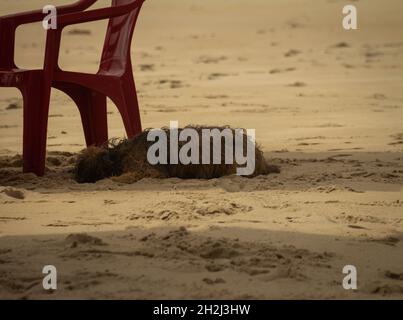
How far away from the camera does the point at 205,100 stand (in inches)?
413

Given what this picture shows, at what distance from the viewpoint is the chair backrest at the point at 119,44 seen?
6797mm

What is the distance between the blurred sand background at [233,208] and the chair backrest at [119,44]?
77 centimetres

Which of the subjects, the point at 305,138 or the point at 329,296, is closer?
the point at 329,296

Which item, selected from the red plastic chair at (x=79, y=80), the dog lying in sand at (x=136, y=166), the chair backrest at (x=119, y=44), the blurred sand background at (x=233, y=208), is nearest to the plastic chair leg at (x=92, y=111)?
the red plastic chair at (x=79, y=80)

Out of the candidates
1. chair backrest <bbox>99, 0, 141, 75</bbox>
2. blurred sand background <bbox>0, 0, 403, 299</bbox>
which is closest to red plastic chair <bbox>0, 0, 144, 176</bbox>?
chair backrest <bbox>99, 0, 141, 75</bbox>

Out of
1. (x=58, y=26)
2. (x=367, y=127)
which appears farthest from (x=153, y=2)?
(x=58, y=26)

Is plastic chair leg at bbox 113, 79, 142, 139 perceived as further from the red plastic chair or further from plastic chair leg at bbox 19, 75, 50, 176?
plastic chair leg at bbox 19, 75, 50, 176

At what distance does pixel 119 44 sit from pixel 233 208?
7.15 feet

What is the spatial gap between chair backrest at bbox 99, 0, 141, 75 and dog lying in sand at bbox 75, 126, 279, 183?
771mm

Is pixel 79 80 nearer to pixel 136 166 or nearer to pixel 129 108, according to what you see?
pixel 129 108

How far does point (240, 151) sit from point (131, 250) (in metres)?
1.85

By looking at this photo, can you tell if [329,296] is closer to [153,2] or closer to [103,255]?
[103,255]

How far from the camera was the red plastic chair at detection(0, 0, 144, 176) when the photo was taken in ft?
20.4

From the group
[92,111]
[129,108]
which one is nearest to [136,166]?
[129,108]
